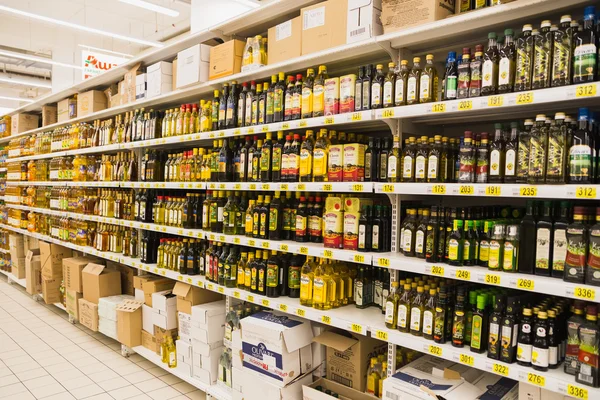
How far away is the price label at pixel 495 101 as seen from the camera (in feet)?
6.13

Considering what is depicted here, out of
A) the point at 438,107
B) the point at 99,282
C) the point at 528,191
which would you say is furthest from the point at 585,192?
the point at 99,282

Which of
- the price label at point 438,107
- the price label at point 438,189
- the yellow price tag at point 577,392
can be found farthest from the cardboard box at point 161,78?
the yellow price tag at point 577,392

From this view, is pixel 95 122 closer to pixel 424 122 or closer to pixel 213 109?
pixel 213 109

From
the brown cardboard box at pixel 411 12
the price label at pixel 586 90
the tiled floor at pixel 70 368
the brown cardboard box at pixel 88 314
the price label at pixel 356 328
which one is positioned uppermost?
the brown cardboard box at pixel 411 12

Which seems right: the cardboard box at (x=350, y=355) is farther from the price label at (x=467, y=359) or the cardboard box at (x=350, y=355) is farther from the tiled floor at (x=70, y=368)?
the tiled floor at (x=70, y=368)

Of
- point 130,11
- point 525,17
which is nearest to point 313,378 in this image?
point 525,17

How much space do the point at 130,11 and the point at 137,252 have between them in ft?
22.7

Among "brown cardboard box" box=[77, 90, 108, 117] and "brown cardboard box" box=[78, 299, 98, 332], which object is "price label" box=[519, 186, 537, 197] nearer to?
"brown cardboard box" box=[78, 299, 98, 332]

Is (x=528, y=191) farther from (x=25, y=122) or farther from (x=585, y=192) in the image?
(x=25, y=122)

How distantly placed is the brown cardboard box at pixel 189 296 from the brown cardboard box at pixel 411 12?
8.44ft

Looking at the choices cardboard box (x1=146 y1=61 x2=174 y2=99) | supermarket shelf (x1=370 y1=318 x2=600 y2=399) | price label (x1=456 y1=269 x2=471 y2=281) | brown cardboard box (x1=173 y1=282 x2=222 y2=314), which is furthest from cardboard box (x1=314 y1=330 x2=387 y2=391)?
cardboard box (x1=146 y1=61 x2=174 y2=99)

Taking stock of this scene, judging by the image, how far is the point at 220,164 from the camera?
3389mm

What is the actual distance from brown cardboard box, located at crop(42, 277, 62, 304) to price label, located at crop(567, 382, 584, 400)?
6.12 m

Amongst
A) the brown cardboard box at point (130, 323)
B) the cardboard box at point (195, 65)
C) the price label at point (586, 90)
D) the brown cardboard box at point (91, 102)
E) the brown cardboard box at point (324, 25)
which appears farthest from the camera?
the brown cardboard box at point (91, 102)
